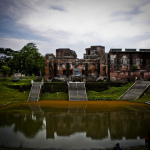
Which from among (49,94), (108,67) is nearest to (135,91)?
(108,67)

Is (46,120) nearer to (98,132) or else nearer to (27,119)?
(27,119)

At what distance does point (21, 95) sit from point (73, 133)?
17.4 meters

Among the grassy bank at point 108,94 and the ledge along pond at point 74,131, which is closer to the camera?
the ledge along pond at point 74,131

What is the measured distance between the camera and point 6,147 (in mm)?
7711

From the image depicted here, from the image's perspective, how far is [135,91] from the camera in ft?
81.0

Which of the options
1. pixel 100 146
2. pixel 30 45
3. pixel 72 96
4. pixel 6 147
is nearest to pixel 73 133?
pixel 100 146

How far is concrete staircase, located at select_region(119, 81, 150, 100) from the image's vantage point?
23.2 meters

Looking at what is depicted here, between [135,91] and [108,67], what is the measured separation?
1296 centimetres

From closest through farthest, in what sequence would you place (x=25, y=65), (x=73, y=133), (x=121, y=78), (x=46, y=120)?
(x=73, y=133)
(x=46, y=120)
(x=121, y=78)
(x=25, y=65)

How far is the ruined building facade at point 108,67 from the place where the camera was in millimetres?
34500

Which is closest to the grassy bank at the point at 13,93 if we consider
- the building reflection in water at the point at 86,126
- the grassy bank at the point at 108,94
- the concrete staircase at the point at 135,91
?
the building reflection in water at the point at 86,126

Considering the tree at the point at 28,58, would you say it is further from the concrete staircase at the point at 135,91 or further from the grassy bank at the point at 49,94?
the concrete staircase at the point at 135,91

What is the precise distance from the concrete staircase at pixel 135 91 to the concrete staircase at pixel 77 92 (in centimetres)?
596

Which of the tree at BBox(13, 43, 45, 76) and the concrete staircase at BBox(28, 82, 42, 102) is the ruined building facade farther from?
the concrete staircase at BBox(28, 82, 42, 102)
